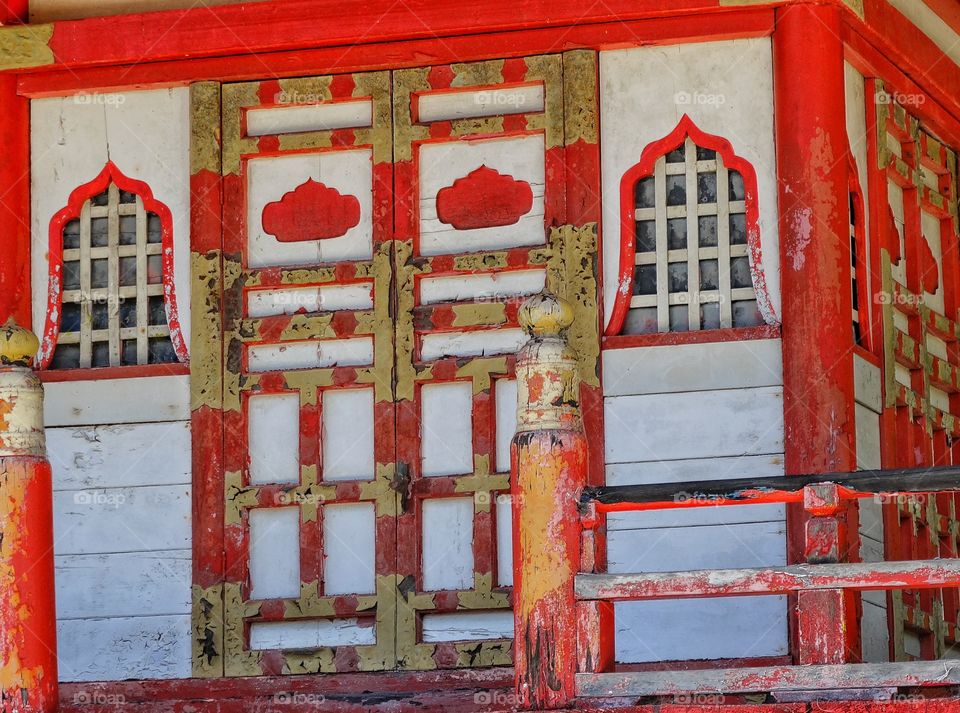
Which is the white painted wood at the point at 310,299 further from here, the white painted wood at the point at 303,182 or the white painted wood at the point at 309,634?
the white painted wood at the point at 309,634

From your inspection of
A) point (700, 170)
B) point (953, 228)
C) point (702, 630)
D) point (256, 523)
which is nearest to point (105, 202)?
point (256, 523)

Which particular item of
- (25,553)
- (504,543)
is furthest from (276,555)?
(25,553)

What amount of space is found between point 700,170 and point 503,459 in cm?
161

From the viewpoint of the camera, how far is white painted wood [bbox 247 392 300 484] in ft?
32.7

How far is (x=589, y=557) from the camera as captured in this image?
777cm

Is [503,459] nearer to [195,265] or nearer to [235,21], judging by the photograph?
[195,265]

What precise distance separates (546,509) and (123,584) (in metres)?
3.05

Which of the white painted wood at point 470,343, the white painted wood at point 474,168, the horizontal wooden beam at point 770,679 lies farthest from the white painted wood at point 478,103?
the horizontal wooden beam at point 770,679

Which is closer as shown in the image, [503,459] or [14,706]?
[14,706]

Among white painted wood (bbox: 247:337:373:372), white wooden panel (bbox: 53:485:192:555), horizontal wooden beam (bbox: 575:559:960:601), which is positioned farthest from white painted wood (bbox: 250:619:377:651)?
horizontal wooden beam (bbox: 575:559:960:601)

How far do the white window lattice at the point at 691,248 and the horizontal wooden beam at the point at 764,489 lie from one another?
2.05 meters

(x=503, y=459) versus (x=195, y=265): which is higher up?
(x=195, y=265)

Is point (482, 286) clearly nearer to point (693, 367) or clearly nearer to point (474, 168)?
point (474, 168)

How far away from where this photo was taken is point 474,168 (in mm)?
10070
